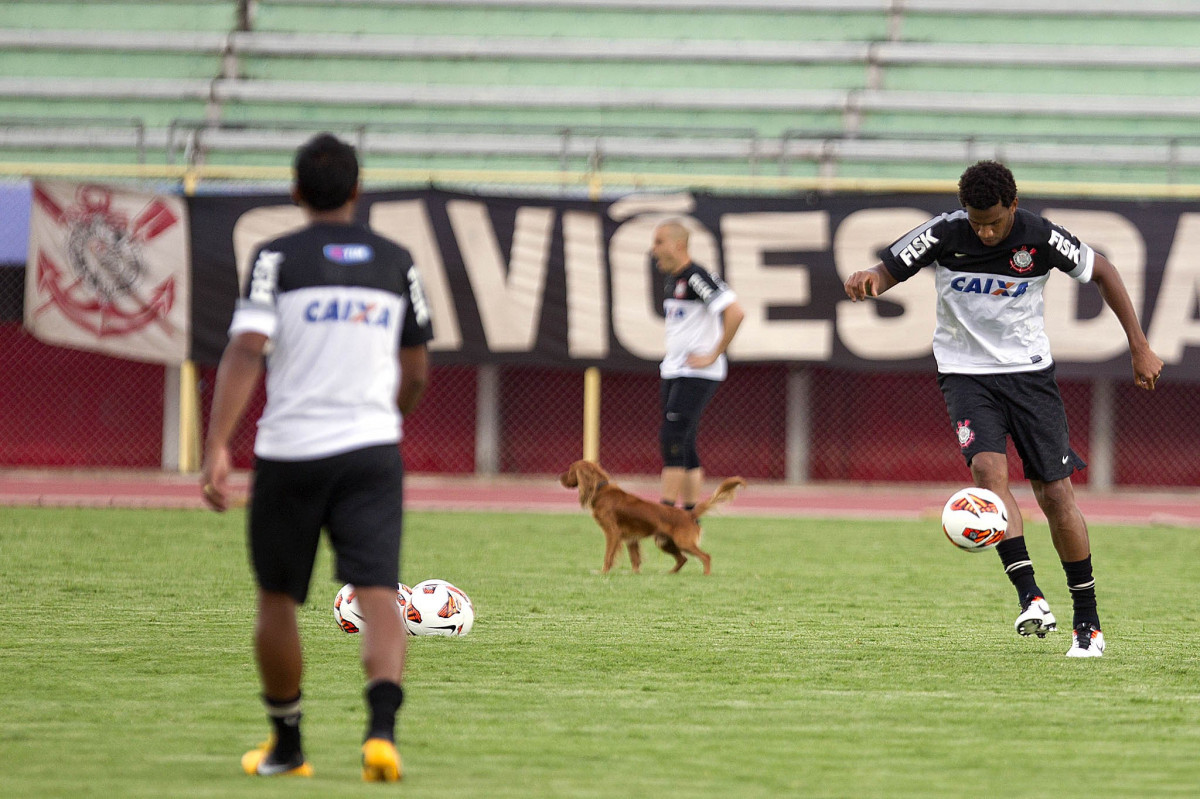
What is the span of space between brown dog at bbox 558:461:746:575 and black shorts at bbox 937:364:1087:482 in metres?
2.61

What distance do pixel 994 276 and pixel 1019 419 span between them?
60cm

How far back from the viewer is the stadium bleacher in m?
19.0

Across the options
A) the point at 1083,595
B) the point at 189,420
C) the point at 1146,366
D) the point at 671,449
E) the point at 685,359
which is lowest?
the point at 189,420

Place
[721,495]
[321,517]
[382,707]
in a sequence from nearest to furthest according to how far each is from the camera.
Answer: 1. [382,707]
2. [321,517]
3. [721,495]

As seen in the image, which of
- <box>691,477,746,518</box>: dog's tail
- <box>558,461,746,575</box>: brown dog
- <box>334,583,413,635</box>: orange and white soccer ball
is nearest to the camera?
<box>334,583,413,635</box>: orange and white soccer ball

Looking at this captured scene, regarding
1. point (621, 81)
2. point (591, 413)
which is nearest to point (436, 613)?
point (591, 413)

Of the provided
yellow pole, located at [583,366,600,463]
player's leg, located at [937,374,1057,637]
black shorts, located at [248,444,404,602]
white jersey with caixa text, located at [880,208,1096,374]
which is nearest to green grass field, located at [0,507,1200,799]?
player's leg, located at [937,374,1057,637]

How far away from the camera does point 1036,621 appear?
6371 mm

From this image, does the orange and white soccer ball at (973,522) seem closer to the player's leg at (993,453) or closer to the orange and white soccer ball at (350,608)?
the player's leg at (993,453)

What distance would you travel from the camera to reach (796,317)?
16.5m

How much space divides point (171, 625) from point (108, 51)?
16296 millimetres

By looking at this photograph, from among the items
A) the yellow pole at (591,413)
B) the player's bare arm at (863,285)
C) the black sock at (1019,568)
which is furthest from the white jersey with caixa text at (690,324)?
the yellow pole at (591,413)

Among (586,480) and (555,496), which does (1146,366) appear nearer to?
(586,480)

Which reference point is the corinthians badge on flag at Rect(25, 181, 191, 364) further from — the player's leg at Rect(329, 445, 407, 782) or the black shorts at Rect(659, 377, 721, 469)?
the player's leg at Rect(329, 445, 407, 782)
